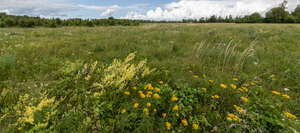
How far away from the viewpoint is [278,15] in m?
58.3

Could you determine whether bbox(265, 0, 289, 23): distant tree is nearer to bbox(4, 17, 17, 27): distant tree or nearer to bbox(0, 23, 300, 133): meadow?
bbox(0, 23, 300, 133): meadow

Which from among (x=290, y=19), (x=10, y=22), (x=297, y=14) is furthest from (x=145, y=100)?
(x=297, y=14)

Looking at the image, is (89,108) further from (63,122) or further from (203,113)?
→ (203,113)

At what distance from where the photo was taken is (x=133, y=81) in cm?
308

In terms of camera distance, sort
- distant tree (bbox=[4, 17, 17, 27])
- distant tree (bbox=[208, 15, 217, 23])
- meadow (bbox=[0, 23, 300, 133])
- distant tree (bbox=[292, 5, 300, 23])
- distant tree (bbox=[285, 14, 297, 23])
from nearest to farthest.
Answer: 1. meadow (bbox=[0, 23, 300, 133])
2. distant tree (bbox=[4, 17, 17, 27])
3. distant tree (bbox=[292, 5, 300, 23])
4. distant tree (bbox=[285, 14, 297, 23])
5. distant tree (bbox=[208, 15, 217, 23])

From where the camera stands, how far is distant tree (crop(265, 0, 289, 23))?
57.1 metres

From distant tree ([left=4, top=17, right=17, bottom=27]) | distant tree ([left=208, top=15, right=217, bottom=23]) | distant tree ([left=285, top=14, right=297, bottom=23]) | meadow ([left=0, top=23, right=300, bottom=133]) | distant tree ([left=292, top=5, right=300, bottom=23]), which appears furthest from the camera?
distant tree ([left=208, top=15, right=217, bottom=23])

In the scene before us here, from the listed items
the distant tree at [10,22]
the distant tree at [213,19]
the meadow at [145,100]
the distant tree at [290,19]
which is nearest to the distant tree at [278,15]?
the distant tree at [290,19]

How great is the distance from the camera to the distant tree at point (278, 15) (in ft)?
187

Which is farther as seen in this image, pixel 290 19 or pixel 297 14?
pixel 297 14

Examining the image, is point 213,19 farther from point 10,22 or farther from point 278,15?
point 10,22

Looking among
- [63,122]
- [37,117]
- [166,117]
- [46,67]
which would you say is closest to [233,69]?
[166,117]

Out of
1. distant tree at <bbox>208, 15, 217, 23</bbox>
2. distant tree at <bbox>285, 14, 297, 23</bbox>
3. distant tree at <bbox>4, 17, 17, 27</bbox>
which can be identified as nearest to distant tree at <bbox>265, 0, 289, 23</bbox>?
distant tree at <bbox>285, 14, 297, 23</bbox>

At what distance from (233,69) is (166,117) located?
3.35 m
